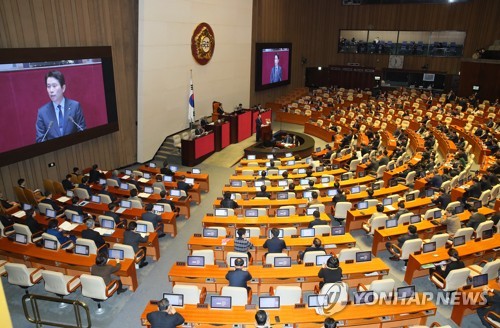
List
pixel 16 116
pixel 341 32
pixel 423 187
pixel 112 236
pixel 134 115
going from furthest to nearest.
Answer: pixel 341 32 → pixel 134 115 → pixel 423 187 → pixel 16 116 → pixel 112 236

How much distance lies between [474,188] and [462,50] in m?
24.8

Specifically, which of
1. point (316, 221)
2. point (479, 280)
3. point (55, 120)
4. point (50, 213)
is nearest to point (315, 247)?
point (316, 221)

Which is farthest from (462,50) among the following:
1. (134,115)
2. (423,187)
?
(134,115)

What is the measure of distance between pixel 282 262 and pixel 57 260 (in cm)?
540

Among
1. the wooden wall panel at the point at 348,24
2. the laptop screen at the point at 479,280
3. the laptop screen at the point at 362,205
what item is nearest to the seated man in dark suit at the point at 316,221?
the laptop screen at the point at 362,205

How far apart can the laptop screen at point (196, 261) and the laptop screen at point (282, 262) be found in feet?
5.63

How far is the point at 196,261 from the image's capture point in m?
9.11

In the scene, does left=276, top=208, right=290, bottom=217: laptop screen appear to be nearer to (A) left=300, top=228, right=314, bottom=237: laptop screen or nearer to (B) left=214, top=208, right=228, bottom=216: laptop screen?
(A) left=300, top=228, right=314, bottom=237: laptop screen

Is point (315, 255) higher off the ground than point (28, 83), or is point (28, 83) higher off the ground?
point (28, 83)

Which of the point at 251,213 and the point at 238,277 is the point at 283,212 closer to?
the point at 251,213

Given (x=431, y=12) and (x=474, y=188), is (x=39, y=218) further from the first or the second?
(x=431, y=12)

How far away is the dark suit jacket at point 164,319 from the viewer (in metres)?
6.82

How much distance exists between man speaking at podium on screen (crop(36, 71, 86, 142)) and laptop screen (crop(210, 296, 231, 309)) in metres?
10.3

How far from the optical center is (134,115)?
18.9 m
